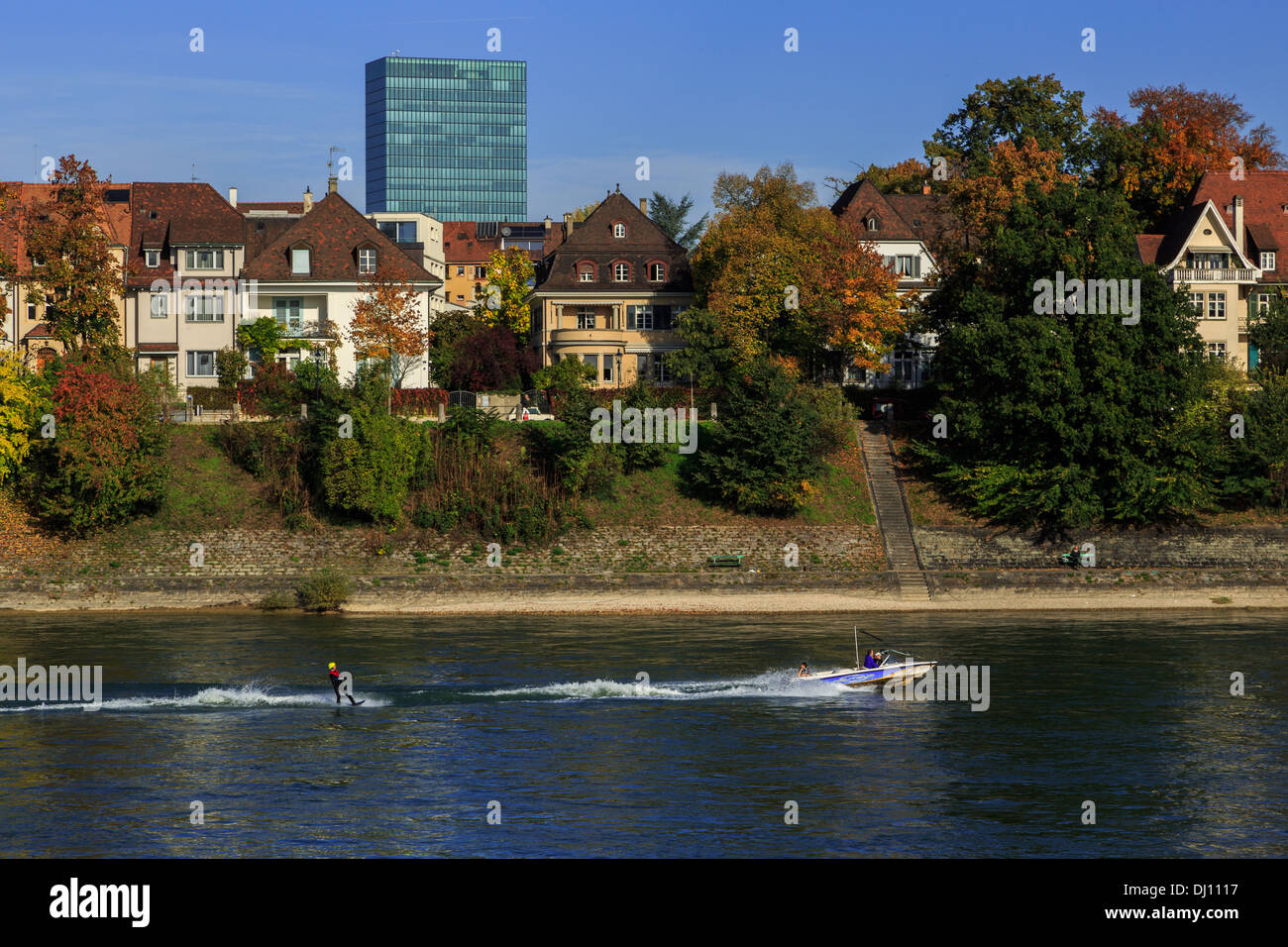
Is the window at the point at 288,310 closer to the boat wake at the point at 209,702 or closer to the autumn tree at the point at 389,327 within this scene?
the autumn tree at the point at 389,327

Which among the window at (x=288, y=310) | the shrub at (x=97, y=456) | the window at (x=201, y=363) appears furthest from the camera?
the window at (x=288, y=310)

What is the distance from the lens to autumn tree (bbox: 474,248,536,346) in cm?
11056

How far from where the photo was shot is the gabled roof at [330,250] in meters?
87.6

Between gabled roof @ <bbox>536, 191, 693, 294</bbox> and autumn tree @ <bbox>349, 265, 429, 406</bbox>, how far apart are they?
15.9m

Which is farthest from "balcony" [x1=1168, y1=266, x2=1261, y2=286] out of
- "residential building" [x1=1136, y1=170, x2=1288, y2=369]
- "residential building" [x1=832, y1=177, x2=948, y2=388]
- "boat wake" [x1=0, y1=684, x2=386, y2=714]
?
"boat wake" [x1=0, y1=684, x2=386, y2=714]

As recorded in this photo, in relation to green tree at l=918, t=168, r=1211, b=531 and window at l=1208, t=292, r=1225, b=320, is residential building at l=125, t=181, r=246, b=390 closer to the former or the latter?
green tree at l=918, t=168, r=1211, b=531

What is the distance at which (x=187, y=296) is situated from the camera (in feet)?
287

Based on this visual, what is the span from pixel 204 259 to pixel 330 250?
8245 millimetres

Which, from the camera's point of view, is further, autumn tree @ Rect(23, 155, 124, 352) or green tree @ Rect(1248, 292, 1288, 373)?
green tree @ Rect(1248, 292, 1288, 373)

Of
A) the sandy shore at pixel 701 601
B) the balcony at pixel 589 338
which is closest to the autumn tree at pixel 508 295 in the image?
the balcony at pixel 589 338

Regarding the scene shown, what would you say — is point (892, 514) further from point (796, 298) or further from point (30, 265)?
point (30, 265)

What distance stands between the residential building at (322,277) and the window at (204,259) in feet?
6.15

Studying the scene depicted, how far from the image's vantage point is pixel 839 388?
82375 millimetres
